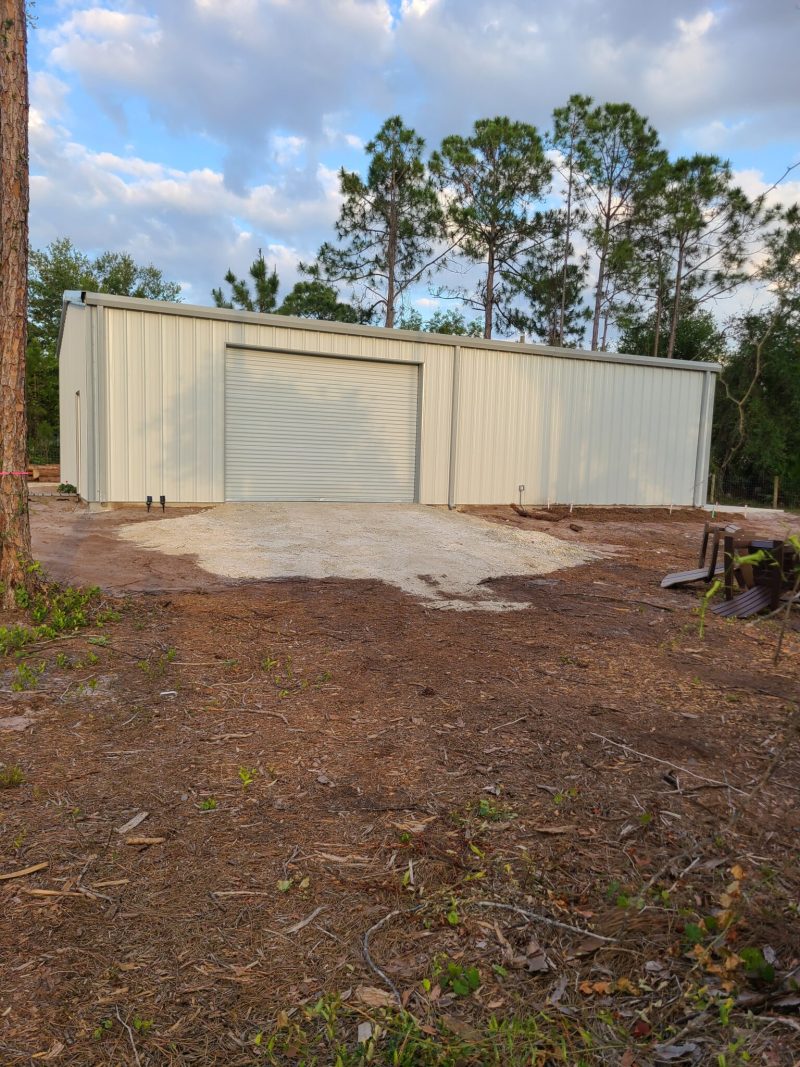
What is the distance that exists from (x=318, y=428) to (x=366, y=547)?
485cm

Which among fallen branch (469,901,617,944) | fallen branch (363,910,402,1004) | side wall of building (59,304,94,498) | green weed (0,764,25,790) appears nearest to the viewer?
fallen branch (363,910,402,1004)

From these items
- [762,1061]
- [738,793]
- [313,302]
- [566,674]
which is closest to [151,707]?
[566,674]

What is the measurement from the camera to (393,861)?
255 cm

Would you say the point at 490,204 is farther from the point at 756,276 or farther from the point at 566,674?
the point at 566,674

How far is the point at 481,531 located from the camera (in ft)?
38.6

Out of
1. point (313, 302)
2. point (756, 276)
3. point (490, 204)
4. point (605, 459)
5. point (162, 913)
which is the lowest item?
point (162, 913)

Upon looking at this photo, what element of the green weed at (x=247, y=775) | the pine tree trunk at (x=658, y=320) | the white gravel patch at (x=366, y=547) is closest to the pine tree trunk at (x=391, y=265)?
the pine tree trunk at (x=658, y=320)

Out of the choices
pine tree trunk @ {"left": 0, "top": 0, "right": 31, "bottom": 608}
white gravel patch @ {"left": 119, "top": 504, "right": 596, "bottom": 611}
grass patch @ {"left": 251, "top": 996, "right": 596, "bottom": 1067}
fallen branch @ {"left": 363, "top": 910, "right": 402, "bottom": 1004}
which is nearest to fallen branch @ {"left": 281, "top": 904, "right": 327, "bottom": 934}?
fallen branch @ {"left": 363, "top": 910, "right": 402, "bottom": 1004}

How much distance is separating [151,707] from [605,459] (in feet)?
46.6

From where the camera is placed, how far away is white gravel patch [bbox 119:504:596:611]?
8141 millimetres

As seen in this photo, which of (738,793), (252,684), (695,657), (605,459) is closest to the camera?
(738,793)

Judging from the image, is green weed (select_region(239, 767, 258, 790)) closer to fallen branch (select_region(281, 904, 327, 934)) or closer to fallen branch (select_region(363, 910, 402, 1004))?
fallen branch (select_region(281, 904, 327, 934))

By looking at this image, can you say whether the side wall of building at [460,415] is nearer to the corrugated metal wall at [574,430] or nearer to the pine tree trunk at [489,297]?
the corrugated metal wall at [574,430]

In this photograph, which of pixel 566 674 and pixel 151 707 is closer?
pixel 151 707
